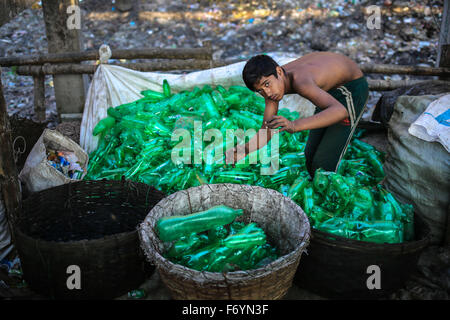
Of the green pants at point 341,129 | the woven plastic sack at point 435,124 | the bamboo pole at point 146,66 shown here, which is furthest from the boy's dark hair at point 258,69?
the bamboo pole at point 146,66

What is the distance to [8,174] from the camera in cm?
235

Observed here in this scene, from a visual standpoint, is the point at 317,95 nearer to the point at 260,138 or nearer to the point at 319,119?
the point at 319,119

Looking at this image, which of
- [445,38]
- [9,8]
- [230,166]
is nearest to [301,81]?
[230,166]

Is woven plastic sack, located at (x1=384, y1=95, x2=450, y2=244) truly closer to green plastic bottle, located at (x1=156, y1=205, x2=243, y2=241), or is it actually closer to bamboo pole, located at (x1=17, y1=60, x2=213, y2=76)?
green plastic bottle, located at (x1=156, y1=205, x2=243, y2=241)

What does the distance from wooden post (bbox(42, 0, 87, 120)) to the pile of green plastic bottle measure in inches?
140

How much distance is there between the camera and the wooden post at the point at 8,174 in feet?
7.45

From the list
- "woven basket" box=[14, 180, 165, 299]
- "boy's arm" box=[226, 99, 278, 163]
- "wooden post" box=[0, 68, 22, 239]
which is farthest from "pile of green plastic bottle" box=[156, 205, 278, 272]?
"wooden post" box=[0, 68, 22, 239]

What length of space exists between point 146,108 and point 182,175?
1257mm

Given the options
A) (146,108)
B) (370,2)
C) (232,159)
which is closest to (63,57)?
(146,108)

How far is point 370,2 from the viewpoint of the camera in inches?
318

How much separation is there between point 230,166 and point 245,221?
718 mm

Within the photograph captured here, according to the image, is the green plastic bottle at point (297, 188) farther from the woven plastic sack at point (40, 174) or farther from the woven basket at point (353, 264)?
the woven plastic sack at point (40, 174)

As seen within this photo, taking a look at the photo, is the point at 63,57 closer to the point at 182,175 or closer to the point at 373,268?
the point at 182,175

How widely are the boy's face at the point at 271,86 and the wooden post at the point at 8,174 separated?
5.35 feet
